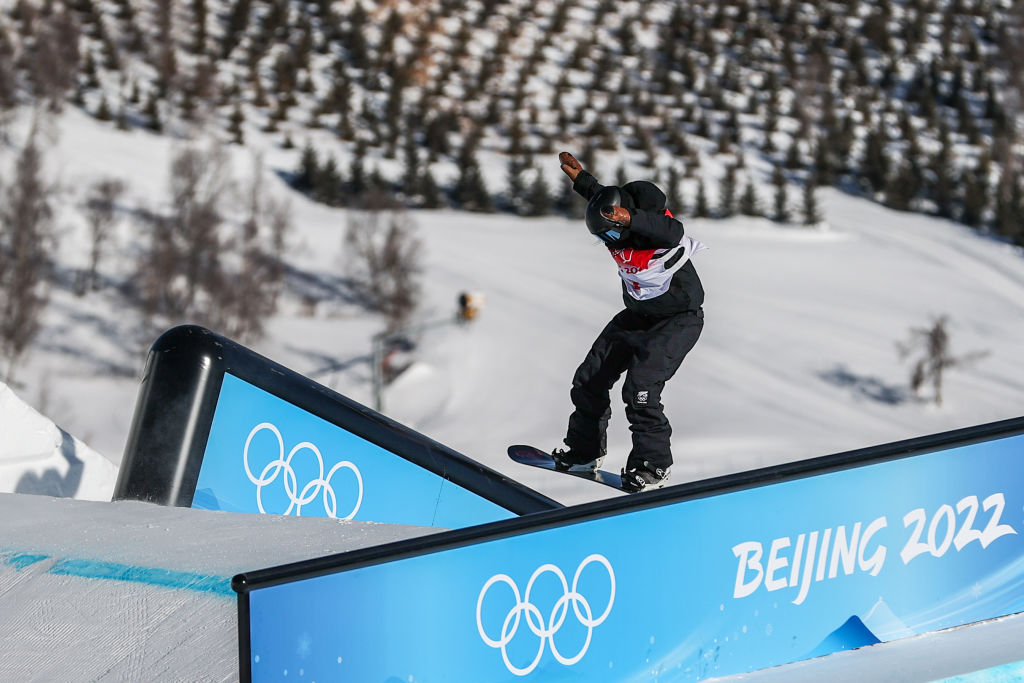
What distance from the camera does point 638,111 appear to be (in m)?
43.6

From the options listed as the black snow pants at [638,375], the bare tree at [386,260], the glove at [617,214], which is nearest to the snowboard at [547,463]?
the black snow pants at [638,375]

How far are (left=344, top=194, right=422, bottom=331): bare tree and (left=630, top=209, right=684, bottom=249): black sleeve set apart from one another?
83.8 feet

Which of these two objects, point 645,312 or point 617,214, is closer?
point 617,214

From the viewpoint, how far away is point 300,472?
6.32m

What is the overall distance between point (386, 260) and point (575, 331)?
5840mm

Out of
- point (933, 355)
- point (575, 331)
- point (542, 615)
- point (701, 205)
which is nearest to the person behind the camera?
point (542, 615)

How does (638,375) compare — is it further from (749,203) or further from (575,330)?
(749,203)

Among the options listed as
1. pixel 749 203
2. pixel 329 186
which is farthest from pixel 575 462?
pixel 749 203

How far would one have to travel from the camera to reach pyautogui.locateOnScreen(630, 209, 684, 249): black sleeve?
537 cm

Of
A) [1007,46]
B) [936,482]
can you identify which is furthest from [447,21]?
[936,482]

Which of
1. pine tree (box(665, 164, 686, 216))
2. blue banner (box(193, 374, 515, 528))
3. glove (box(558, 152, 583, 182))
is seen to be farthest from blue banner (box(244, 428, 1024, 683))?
pine tree (box(665, 164, 686, 216))

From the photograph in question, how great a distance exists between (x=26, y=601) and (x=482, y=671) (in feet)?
6.70

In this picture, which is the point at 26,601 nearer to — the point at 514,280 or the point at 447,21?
the point at 514,280

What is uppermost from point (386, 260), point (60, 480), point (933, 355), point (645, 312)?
point (645, 312)
